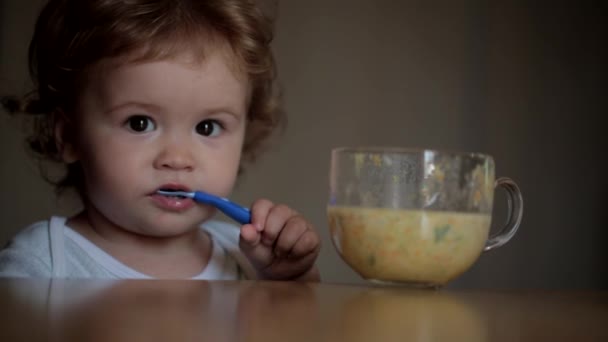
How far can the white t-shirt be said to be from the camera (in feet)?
3.43

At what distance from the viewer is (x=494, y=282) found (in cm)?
291

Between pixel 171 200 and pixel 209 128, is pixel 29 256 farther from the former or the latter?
pixel 209 128

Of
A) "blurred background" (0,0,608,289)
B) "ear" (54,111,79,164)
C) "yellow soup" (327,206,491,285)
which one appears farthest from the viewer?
"blurred background" (0,0,608,289)

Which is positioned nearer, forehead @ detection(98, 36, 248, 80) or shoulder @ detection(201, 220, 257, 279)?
forehead @ detection(98, 36, 248, 80)

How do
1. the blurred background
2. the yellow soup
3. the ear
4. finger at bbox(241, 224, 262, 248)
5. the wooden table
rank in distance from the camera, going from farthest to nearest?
the blurred background
the ear
finger at bbox(241, 224, 262, 248)
the yellow soup
the wooden table

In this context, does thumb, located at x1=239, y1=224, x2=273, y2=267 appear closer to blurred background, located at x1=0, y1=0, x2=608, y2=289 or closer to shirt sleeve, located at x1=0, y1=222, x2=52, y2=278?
shirt sleeve, located at x1=0, y1=222, x2=52, y2=278

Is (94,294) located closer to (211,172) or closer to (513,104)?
(211,172)

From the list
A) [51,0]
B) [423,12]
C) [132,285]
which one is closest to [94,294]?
[132,285]

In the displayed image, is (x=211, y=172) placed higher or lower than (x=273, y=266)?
higher

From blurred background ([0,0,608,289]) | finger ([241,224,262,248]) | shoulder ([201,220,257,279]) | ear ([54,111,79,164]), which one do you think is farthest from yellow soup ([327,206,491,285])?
blurred background ([0,0,608,289])

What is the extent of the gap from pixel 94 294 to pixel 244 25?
85 cm

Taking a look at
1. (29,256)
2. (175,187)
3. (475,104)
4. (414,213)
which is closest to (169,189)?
(175,187)

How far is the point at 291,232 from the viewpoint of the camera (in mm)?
994

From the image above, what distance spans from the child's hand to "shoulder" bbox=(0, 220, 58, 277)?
1.00 ft
